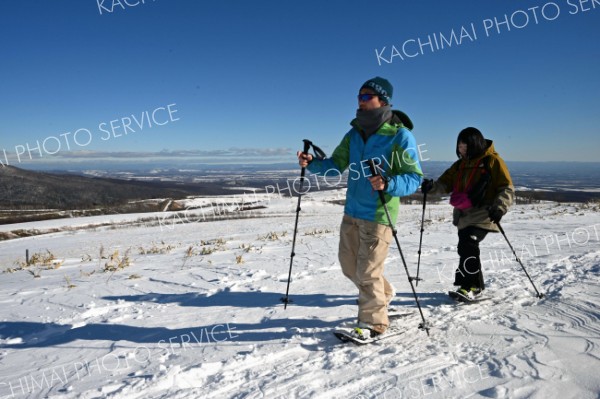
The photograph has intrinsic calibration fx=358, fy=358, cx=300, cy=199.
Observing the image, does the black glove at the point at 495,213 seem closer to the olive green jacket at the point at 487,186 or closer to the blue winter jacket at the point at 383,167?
the olive green jacket at the point at 487,186

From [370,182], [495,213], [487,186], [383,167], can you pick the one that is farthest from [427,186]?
[370,182]

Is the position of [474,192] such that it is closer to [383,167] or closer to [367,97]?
[383,167]

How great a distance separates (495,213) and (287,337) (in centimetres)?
293

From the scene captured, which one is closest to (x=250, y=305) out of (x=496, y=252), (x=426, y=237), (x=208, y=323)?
(x=208, y=323)

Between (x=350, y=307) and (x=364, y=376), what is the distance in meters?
1.81

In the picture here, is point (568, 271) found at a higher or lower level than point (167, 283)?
lower

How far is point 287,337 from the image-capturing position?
3715 millimetres

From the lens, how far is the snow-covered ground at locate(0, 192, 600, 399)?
2.75m

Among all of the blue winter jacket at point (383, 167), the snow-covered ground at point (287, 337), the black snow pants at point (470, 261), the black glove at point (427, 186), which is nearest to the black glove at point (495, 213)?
the black snow pants at point (470, 261)

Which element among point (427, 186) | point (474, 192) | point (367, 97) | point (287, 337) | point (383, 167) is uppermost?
point (367, 97)

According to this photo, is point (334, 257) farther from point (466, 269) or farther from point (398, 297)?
point (466, 269)

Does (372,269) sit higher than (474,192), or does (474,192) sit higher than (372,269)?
(474,192)

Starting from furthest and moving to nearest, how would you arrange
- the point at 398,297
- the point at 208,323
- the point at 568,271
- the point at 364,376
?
the point at 568,271, the point at 398,297, the point at 208,323, the point at 364,376

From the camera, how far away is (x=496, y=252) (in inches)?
304
